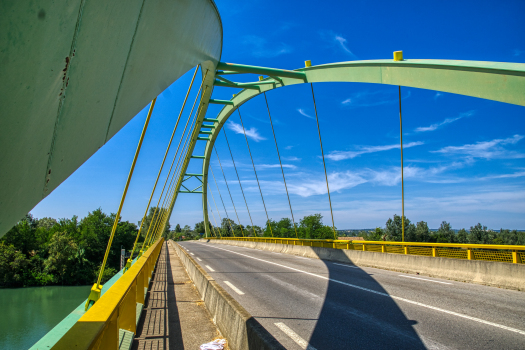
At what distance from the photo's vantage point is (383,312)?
5.46m

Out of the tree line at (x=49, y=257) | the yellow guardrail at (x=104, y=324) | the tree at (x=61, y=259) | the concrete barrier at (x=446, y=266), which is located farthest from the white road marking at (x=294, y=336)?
the tree at (x=61, y=259)

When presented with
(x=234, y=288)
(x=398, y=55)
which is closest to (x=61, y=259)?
(x=234, y=288)

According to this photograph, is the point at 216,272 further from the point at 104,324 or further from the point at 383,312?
the point at 104,324

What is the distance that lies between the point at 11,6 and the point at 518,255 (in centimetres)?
991

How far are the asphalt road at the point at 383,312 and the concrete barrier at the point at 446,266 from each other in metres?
0.37

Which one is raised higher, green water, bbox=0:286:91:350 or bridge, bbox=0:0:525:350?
bridge, bbox=0:0:525:350

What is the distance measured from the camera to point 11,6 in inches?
36.3

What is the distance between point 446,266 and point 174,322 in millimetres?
7974

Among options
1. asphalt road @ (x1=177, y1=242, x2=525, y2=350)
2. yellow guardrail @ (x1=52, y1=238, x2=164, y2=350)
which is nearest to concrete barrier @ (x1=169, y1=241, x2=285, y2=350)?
asphalt road @ (x1=177, y1=242, x2=525, y2=350)

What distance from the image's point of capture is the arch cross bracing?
14.5 feet

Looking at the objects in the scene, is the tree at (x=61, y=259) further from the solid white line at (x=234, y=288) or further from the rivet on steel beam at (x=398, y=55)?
the rivet on steel beam at (x=398, y=55)

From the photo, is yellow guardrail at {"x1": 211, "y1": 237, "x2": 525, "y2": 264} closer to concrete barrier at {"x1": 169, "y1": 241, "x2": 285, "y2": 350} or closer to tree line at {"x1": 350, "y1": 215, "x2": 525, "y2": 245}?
concrete barrier at {"x1": 169, "y1": 241, "x2": 285, "y2": 350}

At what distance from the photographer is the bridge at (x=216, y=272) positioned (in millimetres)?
1346

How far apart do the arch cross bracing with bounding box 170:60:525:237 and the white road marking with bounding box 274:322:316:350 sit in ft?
14.0
